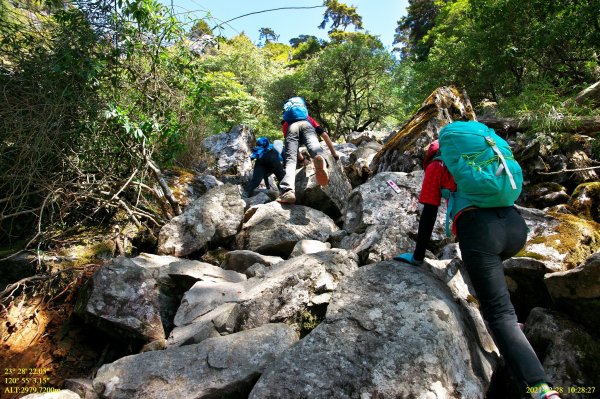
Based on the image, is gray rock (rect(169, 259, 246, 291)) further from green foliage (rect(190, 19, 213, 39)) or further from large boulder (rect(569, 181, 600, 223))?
large boulder (rect(569, 181, 600, 223))

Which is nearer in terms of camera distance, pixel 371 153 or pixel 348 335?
pixel 348 335

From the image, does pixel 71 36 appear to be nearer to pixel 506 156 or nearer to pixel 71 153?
pixel 71 153

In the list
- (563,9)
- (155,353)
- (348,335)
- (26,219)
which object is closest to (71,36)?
(26,219)

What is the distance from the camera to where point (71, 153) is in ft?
19.4

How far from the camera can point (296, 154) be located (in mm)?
6422

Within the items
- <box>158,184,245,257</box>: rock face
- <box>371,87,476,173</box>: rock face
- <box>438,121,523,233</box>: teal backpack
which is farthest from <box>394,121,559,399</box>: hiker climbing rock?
<box>371,87,476,173</box>: rock face

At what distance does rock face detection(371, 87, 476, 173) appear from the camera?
7.60 meters

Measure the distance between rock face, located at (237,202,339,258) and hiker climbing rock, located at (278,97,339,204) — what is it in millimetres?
270

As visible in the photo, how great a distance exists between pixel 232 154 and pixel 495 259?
387 inches

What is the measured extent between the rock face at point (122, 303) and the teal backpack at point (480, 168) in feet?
11.6

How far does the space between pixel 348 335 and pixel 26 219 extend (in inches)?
234

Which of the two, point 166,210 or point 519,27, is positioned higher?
point 519,27

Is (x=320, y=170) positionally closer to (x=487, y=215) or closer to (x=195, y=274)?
(x=195, y=274)

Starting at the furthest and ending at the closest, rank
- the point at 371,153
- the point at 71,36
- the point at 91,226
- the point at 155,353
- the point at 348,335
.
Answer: the point at 371,153, the point at 91,226, the point at 71,36, the point at 155,353, the point at 348,335
